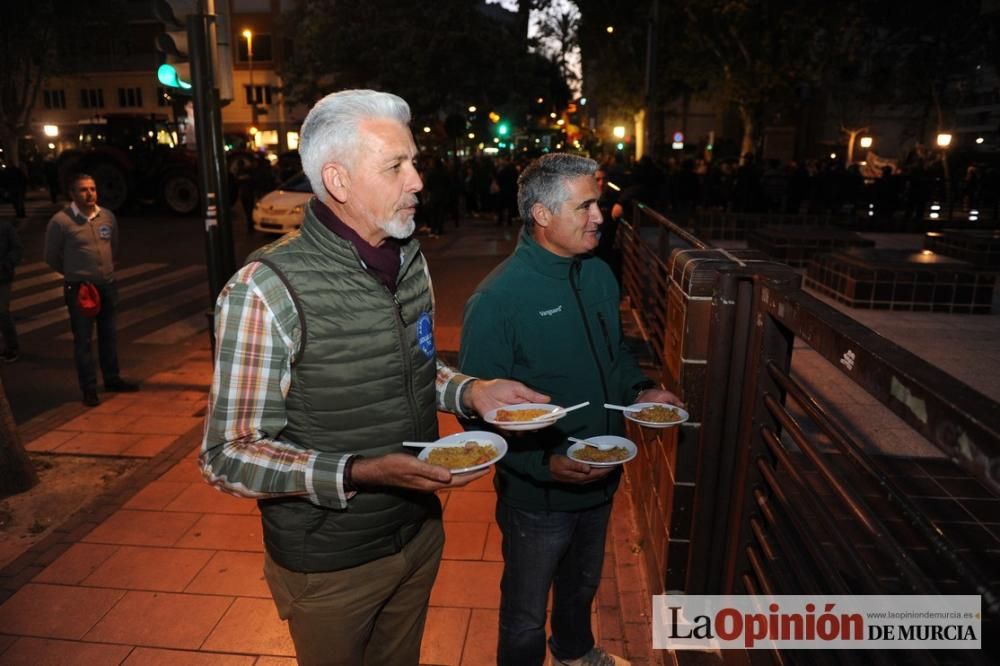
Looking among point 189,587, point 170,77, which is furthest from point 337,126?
point 170,77

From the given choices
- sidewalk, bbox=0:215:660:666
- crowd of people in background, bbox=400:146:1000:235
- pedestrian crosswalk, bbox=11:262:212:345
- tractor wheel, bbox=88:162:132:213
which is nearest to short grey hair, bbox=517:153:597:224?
sidewalk, bbox=0:215:660:666

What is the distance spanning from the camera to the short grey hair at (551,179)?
273 centimetres

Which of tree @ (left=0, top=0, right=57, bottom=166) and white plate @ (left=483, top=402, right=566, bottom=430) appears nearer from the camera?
white plate @ (left=483, top=402, right=566, bottom=430)

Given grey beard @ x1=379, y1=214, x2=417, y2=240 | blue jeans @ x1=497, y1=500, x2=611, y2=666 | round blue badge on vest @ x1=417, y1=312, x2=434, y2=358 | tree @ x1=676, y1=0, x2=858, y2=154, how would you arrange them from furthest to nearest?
tree @ x1=676, y1=0, x2=858, y2=154 < blue jeans @ x1=497, y1=500, x2=611, y2=666 < round blue badge on vest @ x1=417, y1=312, x2=434, y2=358 < grey beard @ x1=379, y1=214, x2=417, y2=240

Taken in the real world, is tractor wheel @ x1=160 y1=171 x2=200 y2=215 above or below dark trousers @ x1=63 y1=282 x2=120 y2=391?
above

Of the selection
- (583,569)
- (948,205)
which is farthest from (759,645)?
(948,205)

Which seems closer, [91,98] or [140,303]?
[140,303]

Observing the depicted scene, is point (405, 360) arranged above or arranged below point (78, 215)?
below

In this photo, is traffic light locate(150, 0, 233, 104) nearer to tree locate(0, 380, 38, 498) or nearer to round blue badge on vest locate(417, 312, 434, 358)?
tree locate(0, 380, 38, 498)

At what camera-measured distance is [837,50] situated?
24828 mm

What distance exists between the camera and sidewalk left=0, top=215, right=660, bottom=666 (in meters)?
3.27

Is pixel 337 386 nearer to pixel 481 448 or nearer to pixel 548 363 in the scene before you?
pixel 481 448

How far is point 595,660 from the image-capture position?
305cm

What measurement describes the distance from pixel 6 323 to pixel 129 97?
51.0 meters
